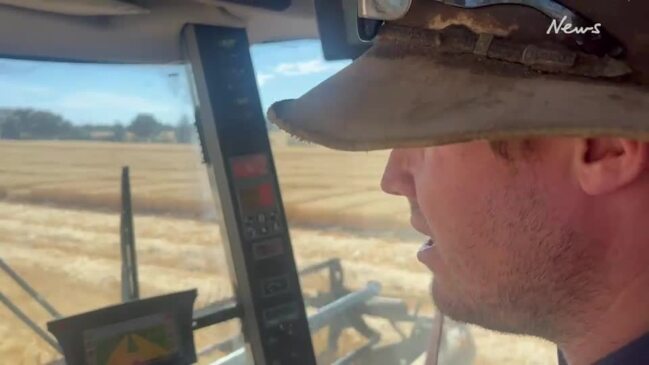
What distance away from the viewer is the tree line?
1.43 m

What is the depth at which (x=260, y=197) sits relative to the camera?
156 centimetres

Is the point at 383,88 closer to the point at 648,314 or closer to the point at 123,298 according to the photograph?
the point at 648,314

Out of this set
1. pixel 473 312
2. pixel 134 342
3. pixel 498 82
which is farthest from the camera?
pixel 134 342

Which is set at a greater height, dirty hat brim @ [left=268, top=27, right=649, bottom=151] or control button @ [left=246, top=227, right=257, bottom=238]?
dirty hat brim @ [left=268, top=27, right=649, bottom=151]

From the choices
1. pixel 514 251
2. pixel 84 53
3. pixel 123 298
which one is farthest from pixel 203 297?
pixel 514 251

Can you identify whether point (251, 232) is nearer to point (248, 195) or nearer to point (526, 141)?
point (248, 195)

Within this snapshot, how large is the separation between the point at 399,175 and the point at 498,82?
22cm

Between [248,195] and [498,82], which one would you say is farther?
[248,195]

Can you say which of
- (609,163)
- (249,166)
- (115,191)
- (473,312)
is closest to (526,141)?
(609,163)

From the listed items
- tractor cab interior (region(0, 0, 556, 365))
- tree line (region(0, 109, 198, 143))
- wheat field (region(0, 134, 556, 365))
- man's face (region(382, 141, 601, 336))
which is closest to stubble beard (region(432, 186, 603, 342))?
man's face (region(382, 141, 601, 336))

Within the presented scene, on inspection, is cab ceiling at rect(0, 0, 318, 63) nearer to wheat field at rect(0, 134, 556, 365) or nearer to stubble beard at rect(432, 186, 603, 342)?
wheat field at rect(0, 134, 556, 365)

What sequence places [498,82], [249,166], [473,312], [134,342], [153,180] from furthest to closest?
[153,180] → [249,166] → [134,342] → [473,312] → [498,82]

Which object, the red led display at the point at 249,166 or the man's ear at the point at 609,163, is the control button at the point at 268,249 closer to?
the red led display at the point at 249,166

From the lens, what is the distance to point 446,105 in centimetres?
65
